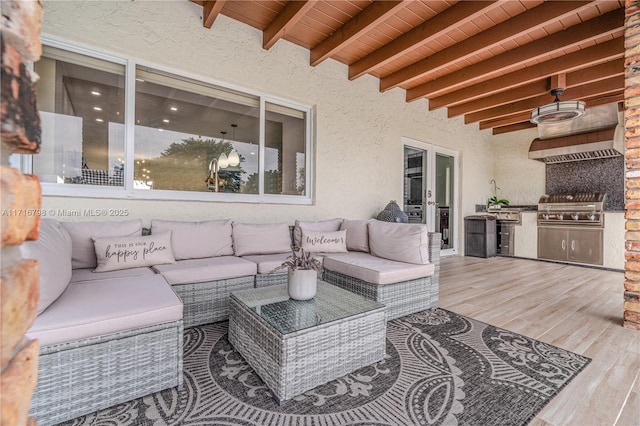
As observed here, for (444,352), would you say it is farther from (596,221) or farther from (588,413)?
(596,221)

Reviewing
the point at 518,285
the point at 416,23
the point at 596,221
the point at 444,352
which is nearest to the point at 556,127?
the point at 596,221

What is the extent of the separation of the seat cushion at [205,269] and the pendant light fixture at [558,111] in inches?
160

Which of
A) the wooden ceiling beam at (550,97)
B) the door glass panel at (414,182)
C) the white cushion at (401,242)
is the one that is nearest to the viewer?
the white cushion at (401,242)

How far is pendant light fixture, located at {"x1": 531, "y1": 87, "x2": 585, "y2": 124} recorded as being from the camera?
362 centimetres

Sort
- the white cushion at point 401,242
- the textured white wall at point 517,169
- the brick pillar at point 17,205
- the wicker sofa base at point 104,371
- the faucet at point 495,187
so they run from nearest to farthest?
1. the brick pillar at point 17,205
2. the wicker sofa base at point 104,371
3. the white cushion at point 401,242
4. the textured white wall at point 517,169
5. the faucet at point 495,187

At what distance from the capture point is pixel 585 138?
5.31 metres

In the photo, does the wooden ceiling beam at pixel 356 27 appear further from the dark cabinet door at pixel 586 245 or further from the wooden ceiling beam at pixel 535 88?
the dark cabinet door at pixel 586 245

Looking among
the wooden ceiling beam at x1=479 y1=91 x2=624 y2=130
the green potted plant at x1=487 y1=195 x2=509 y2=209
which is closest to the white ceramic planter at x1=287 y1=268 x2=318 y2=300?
the wooden ceiling beam at x1=479 y1=91 x2=624 y2=130

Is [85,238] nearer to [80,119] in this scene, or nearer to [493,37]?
[80,119]

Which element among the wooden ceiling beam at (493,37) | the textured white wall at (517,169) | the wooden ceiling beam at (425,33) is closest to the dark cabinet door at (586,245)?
the textured white wall at (517,169)

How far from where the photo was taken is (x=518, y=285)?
12.4 ft

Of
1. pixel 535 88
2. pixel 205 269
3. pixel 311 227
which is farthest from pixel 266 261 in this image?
pixel 535 88

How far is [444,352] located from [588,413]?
732mm

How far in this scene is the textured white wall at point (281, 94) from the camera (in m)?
2.69
